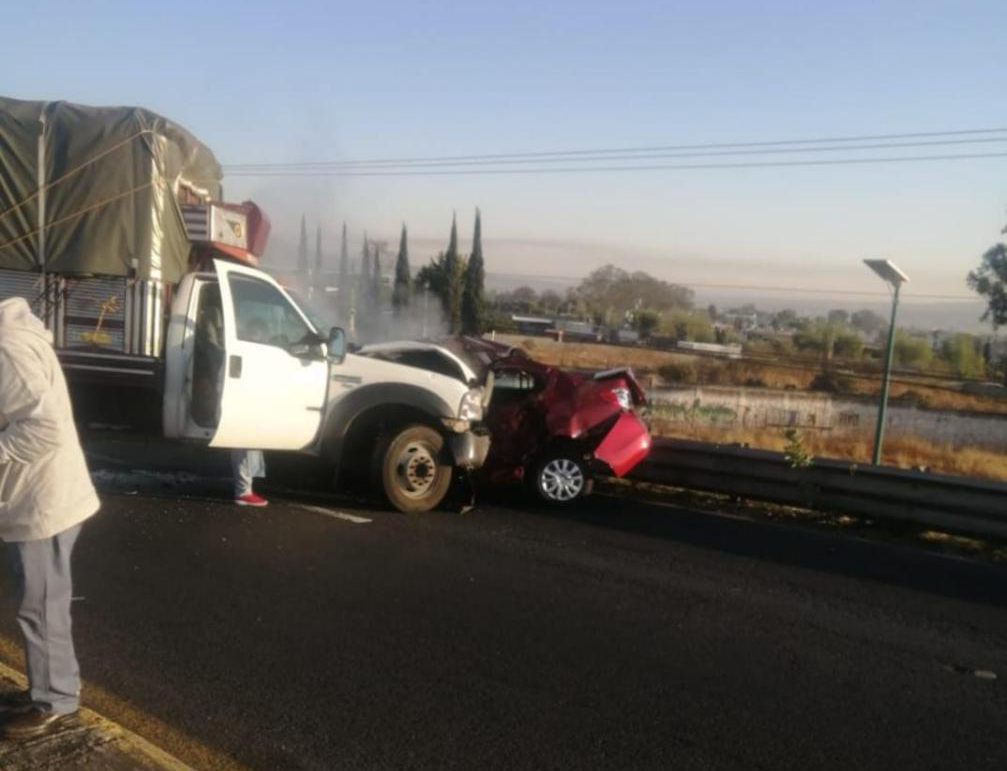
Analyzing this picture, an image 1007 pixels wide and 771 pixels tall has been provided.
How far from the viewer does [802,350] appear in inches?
2594

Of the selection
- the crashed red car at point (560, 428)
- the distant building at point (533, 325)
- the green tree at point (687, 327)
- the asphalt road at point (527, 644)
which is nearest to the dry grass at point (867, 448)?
the crashed red car at point (560, 428)

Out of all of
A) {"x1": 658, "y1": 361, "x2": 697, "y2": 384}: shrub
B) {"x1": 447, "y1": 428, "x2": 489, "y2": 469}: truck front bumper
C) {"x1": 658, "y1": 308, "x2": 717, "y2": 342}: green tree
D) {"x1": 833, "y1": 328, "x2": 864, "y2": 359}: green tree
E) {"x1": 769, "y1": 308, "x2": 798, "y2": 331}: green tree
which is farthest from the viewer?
{"x1": 769, "y1": 308, "x2": 798, "y2": 331}: green tree

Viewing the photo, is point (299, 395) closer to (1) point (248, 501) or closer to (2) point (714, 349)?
(1) point (248, 501)

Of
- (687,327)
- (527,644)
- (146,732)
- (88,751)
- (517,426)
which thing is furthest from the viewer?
(687,327)

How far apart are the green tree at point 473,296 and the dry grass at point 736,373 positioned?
5.88m

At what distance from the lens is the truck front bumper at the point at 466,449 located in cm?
974

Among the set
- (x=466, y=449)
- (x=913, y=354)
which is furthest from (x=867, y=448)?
(x=913, y=354)

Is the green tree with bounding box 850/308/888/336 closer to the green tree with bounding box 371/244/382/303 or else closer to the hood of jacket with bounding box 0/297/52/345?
the green tree with bounding box 371/244/382/303

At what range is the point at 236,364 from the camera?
9000mm

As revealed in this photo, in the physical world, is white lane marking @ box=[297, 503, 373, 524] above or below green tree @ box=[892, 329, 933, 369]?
below

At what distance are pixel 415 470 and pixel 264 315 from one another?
75.3 inches

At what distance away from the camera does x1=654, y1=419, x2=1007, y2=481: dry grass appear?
69.4ft

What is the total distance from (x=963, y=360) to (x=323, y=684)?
61.7m

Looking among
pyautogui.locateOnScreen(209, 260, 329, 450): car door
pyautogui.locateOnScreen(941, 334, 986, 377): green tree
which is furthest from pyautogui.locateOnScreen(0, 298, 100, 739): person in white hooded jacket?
pyautogui.locateOnScreen(941, 334, 986, 377): green tree
